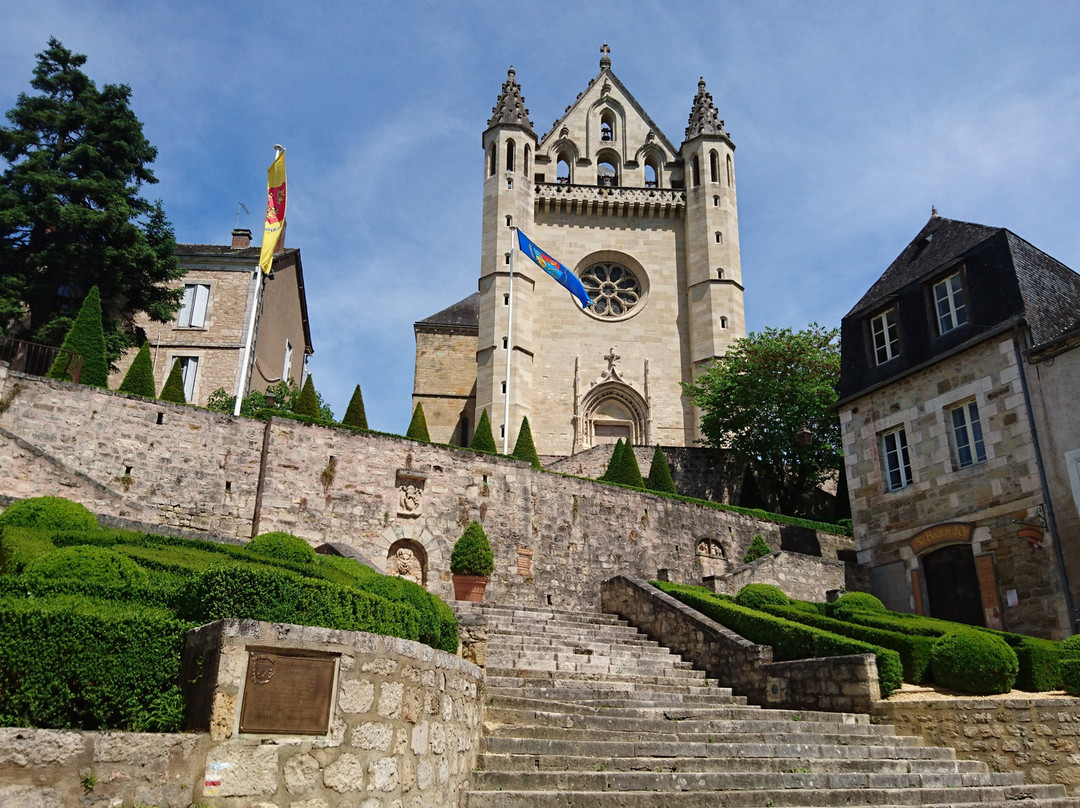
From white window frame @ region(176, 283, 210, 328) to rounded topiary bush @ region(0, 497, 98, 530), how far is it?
14423mm

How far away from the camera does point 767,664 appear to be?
11.3 m

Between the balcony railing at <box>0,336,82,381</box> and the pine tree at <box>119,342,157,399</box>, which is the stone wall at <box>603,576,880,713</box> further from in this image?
the balcony railing at <box>0,336,82,381</box>

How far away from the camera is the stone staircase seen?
7.11 meters

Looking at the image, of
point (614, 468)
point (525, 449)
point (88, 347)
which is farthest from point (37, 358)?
point (614, 468)

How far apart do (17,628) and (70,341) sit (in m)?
15.5

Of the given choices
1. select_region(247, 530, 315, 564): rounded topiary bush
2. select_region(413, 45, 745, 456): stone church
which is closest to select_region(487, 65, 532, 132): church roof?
select_region(413, 45, 745, 456): stone church

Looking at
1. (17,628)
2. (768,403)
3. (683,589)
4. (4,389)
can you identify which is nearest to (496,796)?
(17,628)

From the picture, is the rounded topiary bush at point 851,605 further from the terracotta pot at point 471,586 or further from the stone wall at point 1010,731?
the terracotta pot at point 471,586

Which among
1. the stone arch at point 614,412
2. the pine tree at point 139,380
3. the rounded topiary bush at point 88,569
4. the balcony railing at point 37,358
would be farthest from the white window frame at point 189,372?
the rounded topiary bush at point 88,569

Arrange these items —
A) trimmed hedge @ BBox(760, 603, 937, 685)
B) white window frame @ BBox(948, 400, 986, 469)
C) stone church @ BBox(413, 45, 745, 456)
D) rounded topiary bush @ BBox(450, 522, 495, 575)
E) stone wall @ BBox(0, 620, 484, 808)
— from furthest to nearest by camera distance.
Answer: stone church @ BBox(413, 45, 745, 456) < white window frame @ BBox(948, 400, 986, 469) < rounded topiary bush @ BBox(450, 522, 495, 575) < trimmed hedge @ BBox(760, 603, 937, 685) < stone wall @ BBox(0, 620, 484, 808)

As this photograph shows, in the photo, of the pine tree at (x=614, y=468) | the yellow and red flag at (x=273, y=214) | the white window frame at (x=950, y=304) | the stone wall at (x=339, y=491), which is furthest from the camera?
the pine tree at (x=614, y=468)

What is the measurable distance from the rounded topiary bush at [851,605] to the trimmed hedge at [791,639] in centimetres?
201

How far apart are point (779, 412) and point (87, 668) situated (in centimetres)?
2553

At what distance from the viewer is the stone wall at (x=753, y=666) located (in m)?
10.4
